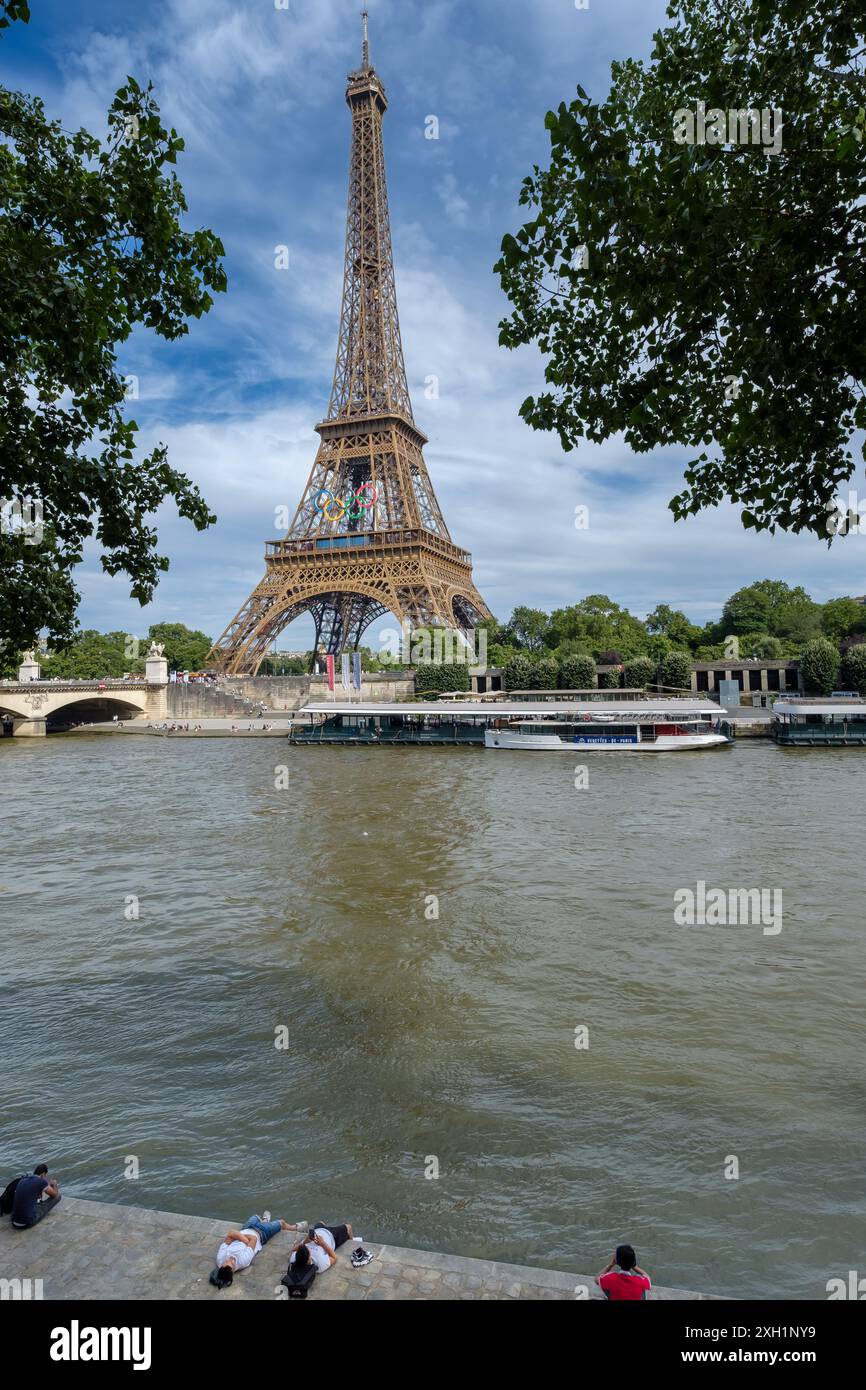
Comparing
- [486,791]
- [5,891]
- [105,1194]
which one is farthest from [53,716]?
[105,1194]

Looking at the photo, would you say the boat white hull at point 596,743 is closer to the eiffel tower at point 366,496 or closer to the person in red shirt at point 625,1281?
the eiffel tower at point 366,496

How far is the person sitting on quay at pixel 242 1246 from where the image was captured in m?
5.01

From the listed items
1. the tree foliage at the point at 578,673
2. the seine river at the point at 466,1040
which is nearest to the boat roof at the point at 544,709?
the tree foliage at the point at 578,673

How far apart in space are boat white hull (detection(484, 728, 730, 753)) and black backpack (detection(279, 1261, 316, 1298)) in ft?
136

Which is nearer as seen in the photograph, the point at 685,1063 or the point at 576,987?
the point at 685,1063

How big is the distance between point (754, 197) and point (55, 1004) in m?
12.1

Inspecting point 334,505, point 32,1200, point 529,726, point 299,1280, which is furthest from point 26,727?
point 299,1280

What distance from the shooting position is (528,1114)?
7.93 meters

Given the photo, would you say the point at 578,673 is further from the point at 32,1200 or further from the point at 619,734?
the point at 32,1200

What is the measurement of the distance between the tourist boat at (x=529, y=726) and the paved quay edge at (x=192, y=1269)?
4103cm

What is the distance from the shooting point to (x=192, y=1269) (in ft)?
17.0

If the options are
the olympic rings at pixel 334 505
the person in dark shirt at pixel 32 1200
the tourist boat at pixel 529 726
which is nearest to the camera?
the person in dark shirt at pixel 32 1200

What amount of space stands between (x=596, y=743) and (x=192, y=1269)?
141ft
